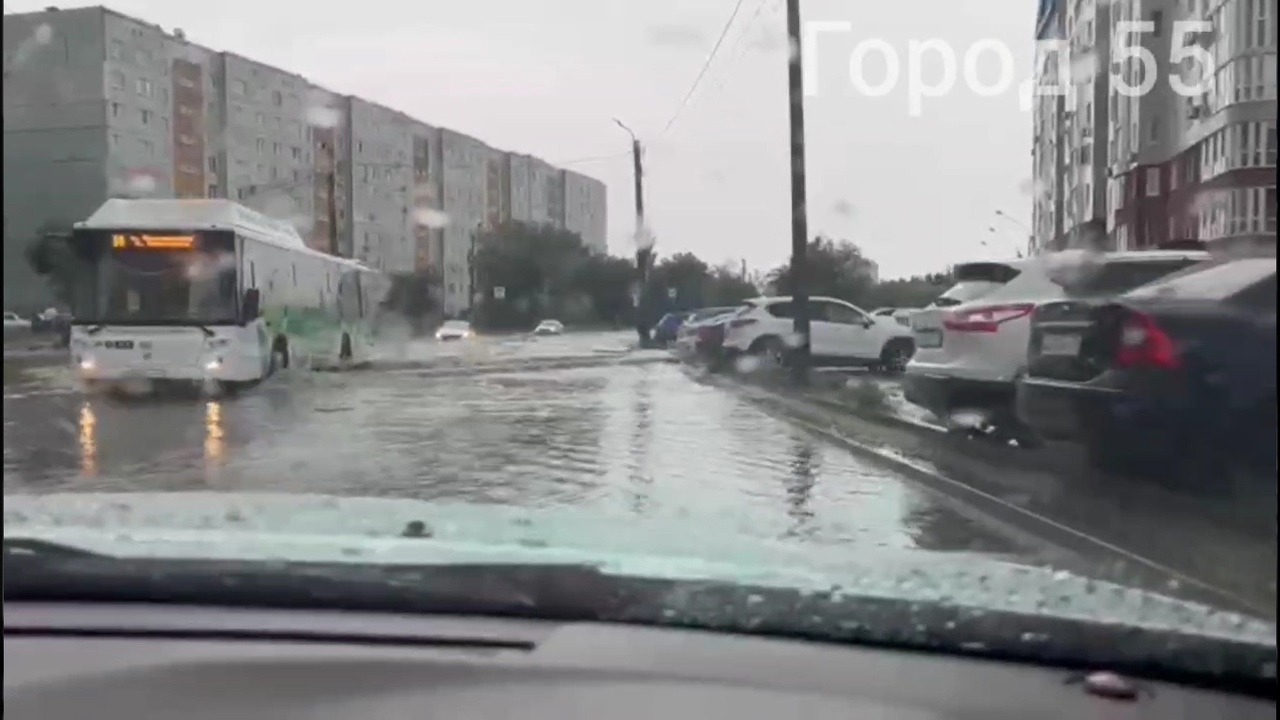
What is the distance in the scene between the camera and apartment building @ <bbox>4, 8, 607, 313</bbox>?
2910mm

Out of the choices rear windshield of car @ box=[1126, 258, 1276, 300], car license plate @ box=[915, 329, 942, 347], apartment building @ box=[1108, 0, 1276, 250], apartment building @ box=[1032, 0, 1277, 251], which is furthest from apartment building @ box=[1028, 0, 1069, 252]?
car license plate @ box=[915, 329, 942, 347]

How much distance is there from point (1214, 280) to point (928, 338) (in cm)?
478

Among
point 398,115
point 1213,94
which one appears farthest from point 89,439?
point 1213,94

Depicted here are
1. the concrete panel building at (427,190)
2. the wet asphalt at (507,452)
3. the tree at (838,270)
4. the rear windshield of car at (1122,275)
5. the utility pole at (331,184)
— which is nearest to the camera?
the rear windshield of car at (1122,275)

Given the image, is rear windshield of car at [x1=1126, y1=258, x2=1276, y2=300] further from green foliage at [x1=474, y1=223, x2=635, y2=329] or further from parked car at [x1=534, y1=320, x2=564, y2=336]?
parked car at [x1=534, y1=320, x2=564, y2=336]

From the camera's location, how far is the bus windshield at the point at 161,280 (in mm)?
5590

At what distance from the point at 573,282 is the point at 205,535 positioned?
6594 mm

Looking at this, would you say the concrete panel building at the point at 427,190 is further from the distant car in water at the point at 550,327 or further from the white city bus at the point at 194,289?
the distant car in water at the point at 550,327

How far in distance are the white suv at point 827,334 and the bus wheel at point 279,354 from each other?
12.9 feet

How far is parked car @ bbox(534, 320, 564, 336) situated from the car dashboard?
813 cm

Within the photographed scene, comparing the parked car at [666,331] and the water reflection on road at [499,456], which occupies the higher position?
the parked car at [666,331]

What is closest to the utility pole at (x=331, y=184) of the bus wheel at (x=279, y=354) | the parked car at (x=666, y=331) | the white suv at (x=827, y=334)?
the white suv at (x=827, y=334)

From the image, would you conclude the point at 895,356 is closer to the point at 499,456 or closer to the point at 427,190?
the point at 499,456

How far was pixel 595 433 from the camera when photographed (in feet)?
36.5
